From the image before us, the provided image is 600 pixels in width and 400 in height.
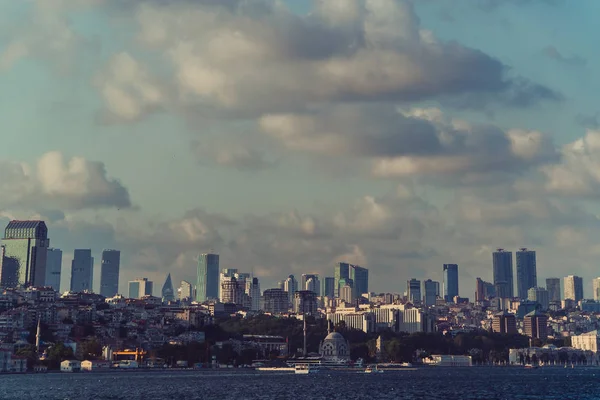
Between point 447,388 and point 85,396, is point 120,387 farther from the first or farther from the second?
point 447,388

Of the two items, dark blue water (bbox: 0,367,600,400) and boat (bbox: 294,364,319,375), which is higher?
boat (bbox: 294,364,319,375)

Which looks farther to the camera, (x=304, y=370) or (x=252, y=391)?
(x=304, y=370)

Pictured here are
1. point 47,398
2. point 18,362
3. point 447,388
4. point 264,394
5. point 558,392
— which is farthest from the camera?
point 18,362

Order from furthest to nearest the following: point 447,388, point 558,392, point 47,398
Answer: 1. point 447,388
2. point 558,392
3. point 47,398

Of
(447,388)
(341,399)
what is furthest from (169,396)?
(447,388)

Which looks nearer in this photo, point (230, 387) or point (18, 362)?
point (230, 387)

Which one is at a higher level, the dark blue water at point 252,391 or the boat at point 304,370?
the boat at point 304,370

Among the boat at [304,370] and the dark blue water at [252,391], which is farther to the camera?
the boat at [304,370]

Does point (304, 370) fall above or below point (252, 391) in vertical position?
above

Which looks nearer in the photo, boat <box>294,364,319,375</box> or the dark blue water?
the dark blue water

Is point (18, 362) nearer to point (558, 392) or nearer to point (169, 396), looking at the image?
point (169, 396)
